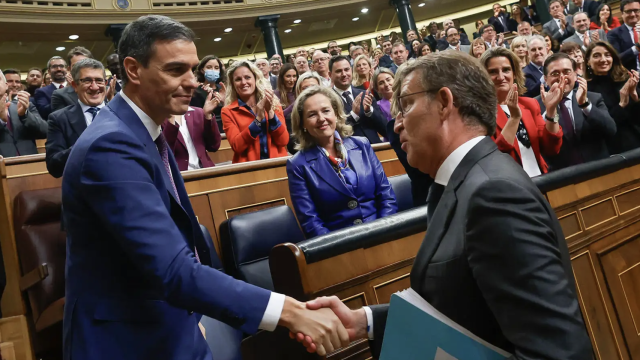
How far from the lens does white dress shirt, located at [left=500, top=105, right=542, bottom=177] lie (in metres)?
1.87

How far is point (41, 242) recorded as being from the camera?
5.11 feet

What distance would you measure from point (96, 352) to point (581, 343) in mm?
721

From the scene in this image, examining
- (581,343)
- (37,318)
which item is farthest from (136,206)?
(37,318)

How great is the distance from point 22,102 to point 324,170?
219cm

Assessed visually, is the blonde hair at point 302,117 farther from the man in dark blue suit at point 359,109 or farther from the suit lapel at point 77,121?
the suit lapel at point 77,121

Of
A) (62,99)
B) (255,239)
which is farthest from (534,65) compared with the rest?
(62,99)

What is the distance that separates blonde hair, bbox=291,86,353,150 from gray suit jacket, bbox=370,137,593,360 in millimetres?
1242

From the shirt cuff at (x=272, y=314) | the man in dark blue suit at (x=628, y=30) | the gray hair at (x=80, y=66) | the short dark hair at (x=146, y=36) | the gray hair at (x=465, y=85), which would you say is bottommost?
the shirt cuff at (x=272, y=314)

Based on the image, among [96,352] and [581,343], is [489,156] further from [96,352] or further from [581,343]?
[96,352]

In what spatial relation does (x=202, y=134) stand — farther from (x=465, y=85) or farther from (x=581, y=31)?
(x=581, y=31)

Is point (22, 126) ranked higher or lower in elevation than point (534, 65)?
higher

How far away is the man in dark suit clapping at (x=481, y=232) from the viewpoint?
0.60 m

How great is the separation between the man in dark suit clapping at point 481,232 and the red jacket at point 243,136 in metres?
1.72

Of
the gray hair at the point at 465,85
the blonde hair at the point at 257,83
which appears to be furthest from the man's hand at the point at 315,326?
the blonde hair at the point at 257,83
